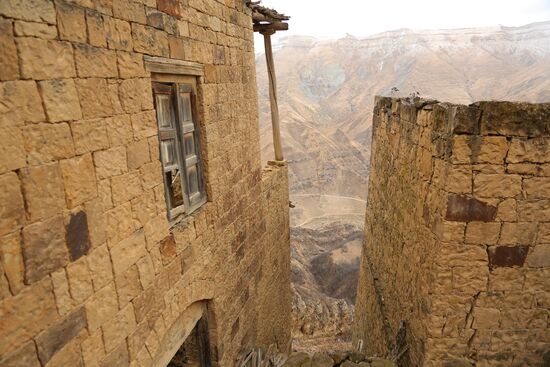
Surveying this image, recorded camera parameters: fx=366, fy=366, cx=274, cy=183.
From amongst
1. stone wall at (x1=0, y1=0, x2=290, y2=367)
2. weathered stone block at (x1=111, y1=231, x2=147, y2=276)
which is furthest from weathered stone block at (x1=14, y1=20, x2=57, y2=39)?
weathered stone block at (x1=111, y1=231, x2=147, y2=276)

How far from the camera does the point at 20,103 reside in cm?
183

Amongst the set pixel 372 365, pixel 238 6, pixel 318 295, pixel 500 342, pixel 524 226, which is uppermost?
pixel 238 6

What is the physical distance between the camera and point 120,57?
2.56 metres

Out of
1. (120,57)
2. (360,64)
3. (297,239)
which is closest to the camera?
(120,57)

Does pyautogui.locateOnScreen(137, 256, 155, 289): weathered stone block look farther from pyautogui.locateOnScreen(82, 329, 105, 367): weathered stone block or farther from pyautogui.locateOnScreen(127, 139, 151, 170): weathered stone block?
pyautogui.locateOnScreen(127, 139, 151, 170): weathered stone block

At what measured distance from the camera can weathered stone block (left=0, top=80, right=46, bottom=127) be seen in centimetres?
176

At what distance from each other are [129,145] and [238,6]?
115 inches

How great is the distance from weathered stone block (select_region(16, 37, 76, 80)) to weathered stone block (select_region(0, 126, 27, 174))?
0.30 m

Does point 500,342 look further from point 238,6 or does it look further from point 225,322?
point 238,6

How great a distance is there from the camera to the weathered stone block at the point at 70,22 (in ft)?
6.73

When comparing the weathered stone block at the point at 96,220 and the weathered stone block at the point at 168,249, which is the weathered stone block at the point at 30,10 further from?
the weathered stone block at the point at 168,249

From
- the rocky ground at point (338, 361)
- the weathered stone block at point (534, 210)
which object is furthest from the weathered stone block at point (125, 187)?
the weathered stone block at point (534, 210)

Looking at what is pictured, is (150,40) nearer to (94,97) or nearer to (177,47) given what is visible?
(177,47)

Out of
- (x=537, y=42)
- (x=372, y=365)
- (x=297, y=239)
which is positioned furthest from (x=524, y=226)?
(x=537, y=42)
